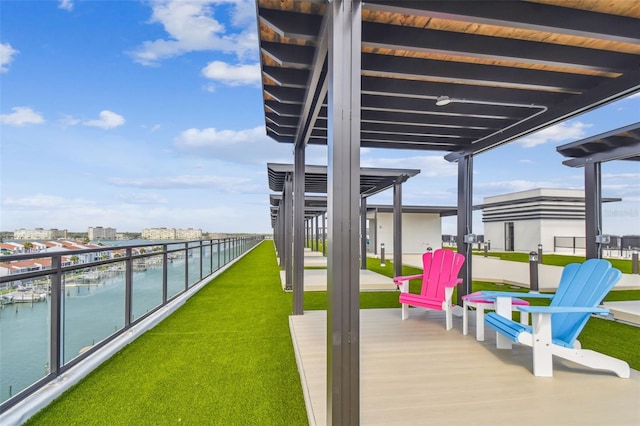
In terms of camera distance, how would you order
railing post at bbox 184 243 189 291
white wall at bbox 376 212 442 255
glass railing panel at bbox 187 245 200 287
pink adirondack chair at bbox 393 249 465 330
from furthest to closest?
white wall at bbox 376 212 442 255
glass railing panel at bbox 187 245 200 287
railing post at bbox 184 243 189 291
pink adirondack chair at bbox 393 249 465 330

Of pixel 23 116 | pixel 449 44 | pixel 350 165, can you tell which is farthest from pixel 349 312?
pixel 23 116

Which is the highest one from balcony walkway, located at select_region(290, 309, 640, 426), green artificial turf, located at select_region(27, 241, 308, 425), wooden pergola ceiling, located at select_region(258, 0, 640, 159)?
wooden pergola ceiling, located at select_region(258, 0, 640, 159)

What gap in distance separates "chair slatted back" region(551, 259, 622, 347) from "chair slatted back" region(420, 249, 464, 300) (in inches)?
50.4

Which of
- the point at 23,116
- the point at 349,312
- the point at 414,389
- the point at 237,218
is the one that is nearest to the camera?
the point at 349,312

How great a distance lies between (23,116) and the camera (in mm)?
13148

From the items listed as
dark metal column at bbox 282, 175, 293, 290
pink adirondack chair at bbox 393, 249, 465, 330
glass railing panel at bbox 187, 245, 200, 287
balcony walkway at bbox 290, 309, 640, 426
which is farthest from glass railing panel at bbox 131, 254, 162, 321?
pink adirondack chair at bbox 393, 249, 465, 330

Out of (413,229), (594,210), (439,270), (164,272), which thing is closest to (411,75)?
(439,270)

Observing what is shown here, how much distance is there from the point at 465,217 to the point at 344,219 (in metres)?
4.14

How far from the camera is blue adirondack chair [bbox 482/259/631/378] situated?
284cm

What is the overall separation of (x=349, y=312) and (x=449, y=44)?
2237 mm

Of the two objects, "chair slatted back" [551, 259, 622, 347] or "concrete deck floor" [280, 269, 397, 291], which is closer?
"chair slatted back" [551, 259, 622, 347]

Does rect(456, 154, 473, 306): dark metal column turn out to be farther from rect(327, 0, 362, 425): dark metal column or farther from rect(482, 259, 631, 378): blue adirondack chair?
rect(327, 0, 362, 425): dark metal column

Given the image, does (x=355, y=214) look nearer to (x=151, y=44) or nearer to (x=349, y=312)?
(x=349, y=312)

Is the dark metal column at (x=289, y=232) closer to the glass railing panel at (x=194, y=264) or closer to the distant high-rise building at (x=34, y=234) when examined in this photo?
the glass railing panel at (x=194, y=264)
